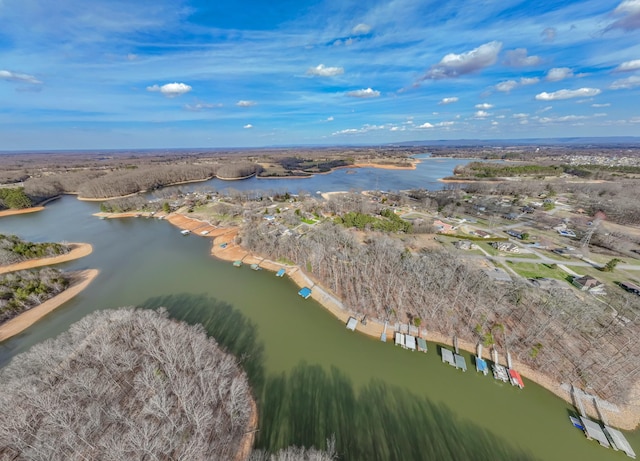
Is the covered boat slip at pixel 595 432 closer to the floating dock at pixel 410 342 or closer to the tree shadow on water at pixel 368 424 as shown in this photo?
the tree shadow on water at pixel 368 424

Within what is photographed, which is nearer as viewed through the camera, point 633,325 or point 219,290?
point 633,325

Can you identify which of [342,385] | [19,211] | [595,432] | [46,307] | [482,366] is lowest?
[595,432]

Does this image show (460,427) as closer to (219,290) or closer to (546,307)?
(546,307)

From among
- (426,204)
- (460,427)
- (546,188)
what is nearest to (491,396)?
(460,427)

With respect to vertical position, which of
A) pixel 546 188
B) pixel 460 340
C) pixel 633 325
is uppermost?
pixel 546 188

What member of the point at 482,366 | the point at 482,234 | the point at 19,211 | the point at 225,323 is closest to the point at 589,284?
the point at 482,234

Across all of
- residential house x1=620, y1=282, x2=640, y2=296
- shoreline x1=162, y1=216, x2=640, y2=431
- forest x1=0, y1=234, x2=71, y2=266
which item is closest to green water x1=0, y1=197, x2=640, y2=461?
shoreline x1=162, y1=216, x2=640, y2=431

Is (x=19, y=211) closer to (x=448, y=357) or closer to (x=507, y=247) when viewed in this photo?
(x=448, y=357)
